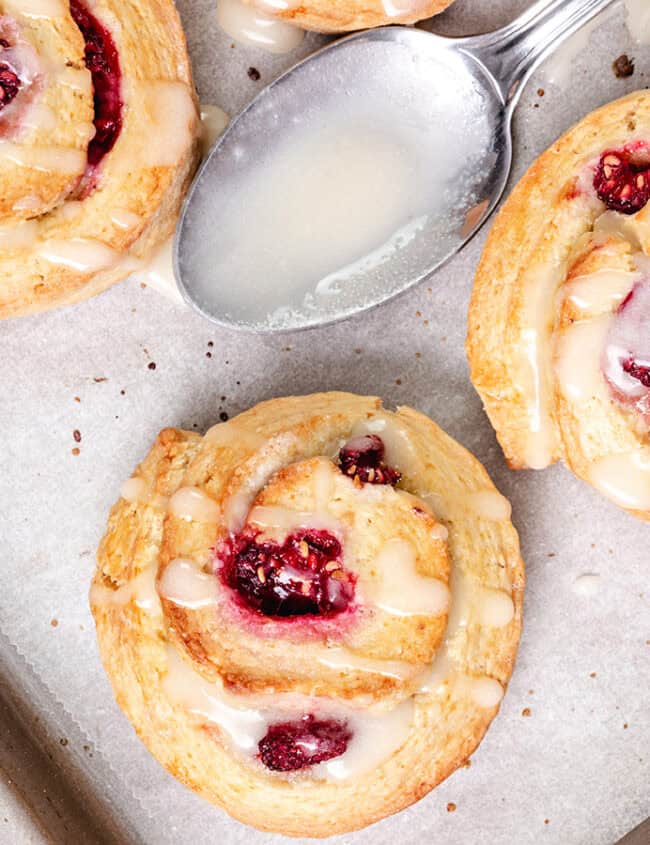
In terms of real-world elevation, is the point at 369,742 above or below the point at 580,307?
below

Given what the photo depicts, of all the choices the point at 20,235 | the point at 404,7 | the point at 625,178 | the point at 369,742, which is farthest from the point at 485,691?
the point at 404,7

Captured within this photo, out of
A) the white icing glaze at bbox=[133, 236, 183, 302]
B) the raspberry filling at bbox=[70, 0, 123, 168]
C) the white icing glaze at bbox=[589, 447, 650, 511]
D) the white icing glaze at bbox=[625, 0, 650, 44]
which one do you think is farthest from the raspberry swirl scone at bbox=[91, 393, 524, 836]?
the white icing glaze at bbox=[625, 0, 650, 44]

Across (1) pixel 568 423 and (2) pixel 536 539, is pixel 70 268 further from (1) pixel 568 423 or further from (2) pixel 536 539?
(2) pixel 536 539

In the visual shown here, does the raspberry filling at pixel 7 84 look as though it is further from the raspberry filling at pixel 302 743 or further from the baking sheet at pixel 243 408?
the raspberry filling at pixel 302 743

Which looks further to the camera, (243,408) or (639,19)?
(243,408)

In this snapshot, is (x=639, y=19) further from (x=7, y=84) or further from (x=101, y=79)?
(x=7, y=84)

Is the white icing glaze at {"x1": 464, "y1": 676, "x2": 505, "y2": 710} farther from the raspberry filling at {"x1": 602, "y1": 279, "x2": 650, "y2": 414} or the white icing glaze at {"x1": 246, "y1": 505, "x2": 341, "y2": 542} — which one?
the raspberry filling at {"x1": 602, "y1": 279, "x2": 650, "y2": 414}
